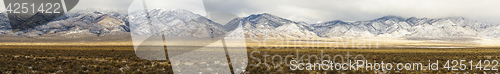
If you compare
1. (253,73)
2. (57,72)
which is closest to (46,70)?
(57,72)

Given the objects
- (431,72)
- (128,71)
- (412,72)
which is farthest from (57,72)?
(431,72)

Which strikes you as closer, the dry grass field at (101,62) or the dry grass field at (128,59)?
the dry grass field at (101,62)

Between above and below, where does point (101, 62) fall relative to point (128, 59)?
above

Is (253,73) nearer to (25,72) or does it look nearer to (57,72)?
(57,72)

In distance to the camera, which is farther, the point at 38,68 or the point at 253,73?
the point at 253,73

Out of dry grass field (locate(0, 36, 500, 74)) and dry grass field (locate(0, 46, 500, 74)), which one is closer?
dry grass field (locate(0, 46, 500, 74))

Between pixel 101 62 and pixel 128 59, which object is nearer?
pixel 101 62

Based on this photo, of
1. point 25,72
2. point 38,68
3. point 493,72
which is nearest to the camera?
point 25,72

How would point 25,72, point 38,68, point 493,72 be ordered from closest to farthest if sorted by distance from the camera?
point 25,72 → point 38,68 → point 493,72

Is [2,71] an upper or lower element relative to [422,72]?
upper

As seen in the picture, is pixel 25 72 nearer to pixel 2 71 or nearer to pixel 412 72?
pixel 2 71
